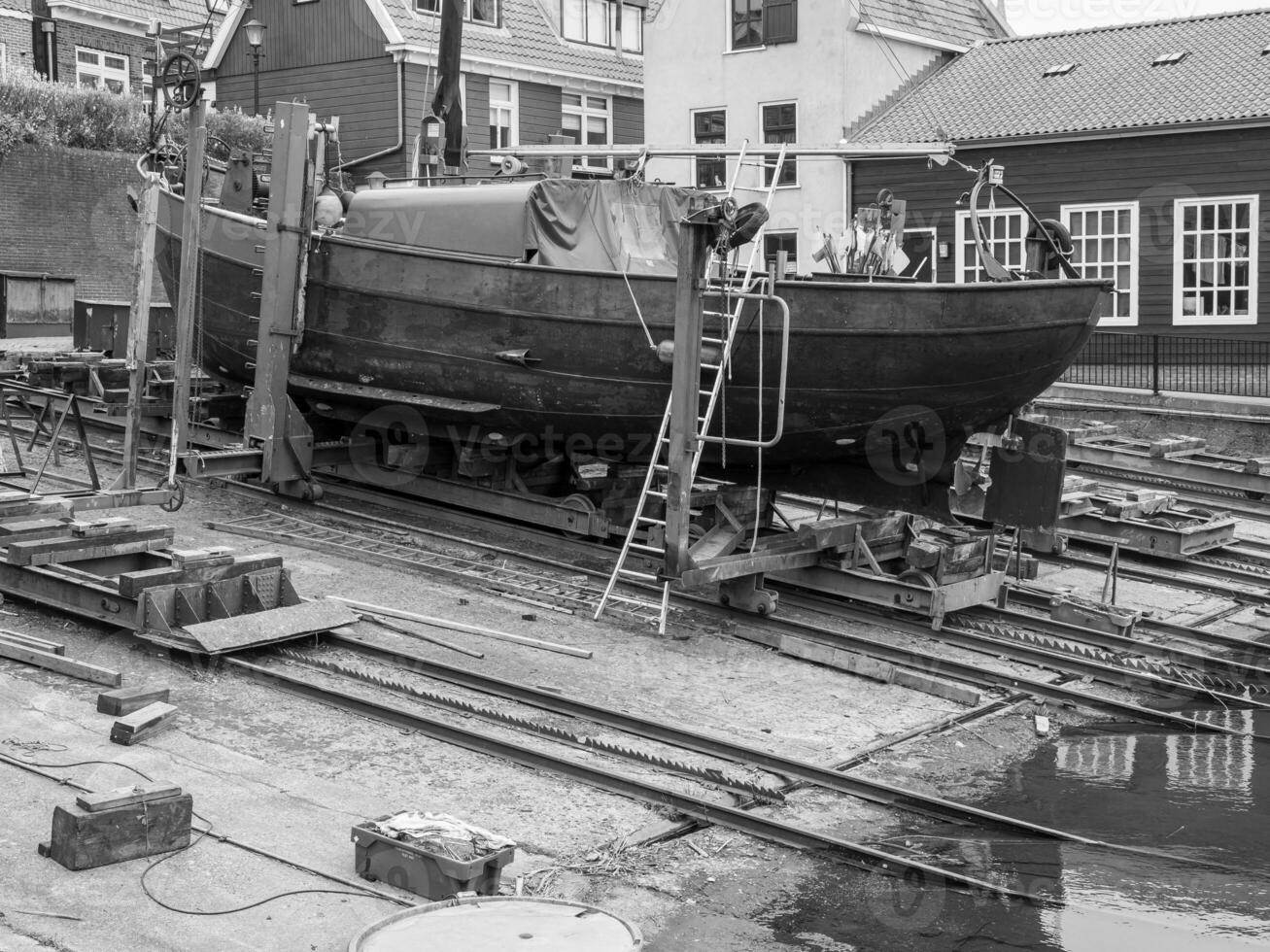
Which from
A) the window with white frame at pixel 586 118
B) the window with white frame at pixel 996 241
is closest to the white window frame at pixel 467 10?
the window with white frame at pixel 586 118

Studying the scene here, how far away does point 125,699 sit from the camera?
7.51 metres

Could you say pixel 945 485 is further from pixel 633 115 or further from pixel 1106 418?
pixel 633 115

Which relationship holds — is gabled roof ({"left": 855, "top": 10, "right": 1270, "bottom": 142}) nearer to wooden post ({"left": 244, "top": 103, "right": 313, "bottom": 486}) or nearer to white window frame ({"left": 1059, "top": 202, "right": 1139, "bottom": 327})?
white window frame ({"left": 1059, "top": 202, "right": 1139, "bottom": 327})

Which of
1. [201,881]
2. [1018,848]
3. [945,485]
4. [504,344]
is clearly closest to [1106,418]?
[945,485]

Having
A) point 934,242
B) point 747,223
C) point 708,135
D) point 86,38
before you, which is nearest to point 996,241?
point 934,242

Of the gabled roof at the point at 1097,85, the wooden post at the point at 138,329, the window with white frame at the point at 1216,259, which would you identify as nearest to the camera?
the wooden post at the point at 138,329

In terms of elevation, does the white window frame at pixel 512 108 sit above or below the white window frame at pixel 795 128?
above

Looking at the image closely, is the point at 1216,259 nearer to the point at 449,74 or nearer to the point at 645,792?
the point at 449,74

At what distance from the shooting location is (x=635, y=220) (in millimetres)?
12125

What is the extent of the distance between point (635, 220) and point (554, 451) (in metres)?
2.04

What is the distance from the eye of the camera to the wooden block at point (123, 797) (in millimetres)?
5727

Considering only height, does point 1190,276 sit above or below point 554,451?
above

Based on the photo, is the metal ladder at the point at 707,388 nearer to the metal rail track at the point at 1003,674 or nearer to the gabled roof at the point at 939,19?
the metal rail track at the point at 1003,674

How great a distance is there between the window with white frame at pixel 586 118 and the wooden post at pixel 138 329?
21907 millimetres
